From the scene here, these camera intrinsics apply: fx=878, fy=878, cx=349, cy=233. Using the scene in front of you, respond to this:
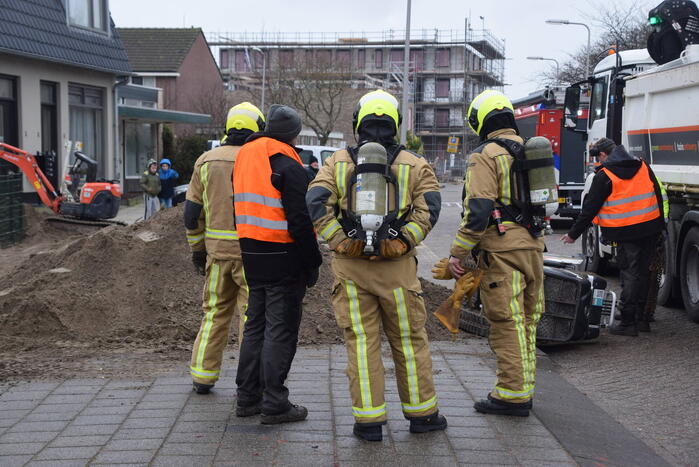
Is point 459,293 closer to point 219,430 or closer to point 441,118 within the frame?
point 219,430

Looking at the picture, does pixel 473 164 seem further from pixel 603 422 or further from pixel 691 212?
pixel 691 212

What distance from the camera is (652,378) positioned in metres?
7.25

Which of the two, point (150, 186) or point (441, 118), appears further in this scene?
point (441, 118)

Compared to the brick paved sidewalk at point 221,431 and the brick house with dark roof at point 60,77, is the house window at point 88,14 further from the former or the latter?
the brick paved sidewalk at point 221,431

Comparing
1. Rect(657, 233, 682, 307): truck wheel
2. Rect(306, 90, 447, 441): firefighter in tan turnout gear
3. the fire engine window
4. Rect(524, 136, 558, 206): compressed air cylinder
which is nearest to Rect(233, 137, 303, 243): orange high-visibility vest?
Rect(306, 90, 447, 441): firefighter in tan turnout gear

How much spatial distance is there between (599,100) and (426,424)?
11104 mm

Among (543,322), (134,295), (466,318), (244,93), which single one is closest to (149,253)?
(134,295)

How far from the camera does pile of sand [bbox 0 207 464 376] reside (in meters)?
7.62

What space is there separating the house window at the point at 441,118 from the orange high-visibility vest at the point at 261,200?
83989mm

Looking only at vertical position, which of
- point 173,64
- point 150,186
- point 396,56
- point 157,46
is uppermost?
point 396,56

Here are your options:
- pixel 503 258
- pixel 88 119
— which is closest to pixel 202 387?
pixel 503 258

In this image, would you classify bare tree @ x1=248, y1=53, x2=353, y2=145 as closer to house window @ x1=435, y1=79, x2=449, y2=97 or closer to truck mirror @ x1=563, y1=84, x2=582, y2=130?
house window @ x1=435, y1=79, x2=449, y2=97

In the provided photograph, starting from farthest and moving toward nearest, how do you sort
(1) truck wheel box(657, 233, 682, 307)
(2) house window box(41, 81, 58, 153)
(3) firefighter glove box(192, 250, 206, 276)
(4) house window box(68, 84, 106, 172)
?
(4) house window box(68, 84, 106, 172)
(2) house window box(41, 81, 58, 153)
(1) truck wheel box(657, 233, 682, 307)
(3) firefighter glove box(192, 250, 206, 276)

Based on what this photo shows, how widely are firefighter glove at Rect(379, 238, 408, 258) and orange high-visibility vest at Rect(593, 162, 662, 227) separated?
4605mm
